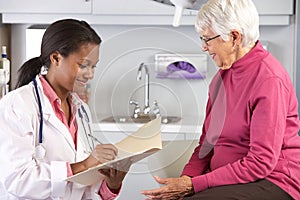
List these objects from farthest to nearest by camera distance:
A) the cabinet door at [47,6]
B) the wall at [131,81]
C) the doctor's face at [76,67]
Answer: the cabinet door at [47,6] → the doctor's face at [76,67] → the wall at [131,81]

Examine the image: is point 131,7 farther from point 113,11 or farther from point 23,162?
point 23,162

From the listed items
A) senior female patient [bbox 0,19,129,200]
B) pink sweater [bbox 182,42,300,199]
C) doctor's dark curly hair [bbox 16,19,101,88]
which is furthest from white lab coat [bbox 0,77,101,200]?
pink sweater [bbox 182,42,300,199]

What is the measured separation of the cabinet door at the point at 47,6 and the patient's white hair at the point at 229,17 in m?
1.61

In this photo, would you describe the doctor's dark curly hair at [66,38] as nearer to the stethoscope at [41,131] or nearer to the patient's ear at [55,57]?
the patient's ear at [55,57]

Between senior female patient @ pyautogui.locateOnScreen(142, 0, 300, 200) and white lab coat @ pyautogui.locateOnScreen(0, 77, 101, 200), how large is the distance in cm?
29

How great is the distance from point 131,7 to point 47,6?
0.49 m

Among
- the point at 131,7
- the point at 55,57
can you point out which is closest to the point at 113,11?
the point at 131,7

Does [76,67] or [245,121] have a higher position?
[76,67]

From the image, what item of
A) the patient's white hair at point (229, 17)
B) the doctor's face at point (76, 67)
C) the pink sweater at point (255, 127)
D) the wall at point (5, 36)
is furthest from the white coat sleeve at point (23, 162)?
the wall at point (5, 36)

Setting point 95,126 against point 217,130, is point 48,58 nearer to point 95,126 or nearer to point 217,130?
point 95,126

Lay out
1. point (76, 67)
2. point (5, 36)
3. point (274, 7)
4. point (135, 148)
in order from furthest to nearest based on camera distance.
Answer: point (5, 36) → point (274, 7) → point (76, 67) → point (135, 148)

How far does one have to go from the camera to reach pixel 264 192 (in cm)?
152

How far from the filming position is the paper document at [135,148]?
4.83 ft

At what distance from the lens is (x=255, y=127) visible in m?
1.52
